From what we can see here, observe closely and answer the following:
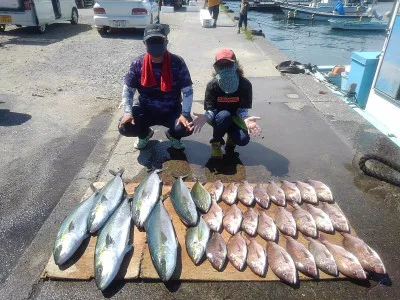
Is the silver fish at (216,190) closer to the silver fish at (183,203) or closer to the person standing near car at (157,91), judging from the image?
the silver fish at (183,203)

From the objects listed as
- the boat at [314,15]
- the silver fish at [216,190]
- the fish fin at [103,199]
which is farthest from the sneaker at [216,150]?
the boat at [314,15]

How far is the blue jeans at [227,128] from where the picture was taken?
4.06 meters

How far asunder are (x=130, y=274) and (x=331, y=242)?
1.95m

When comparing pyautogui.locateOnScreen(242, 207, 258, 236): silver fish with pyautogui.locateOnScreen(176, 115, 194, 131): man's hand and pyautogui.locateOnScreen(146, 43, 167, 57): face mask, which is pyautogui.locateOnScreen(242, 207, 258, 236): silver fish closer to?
pyautogui.locateOnScreen(176, 115, 194, 131): man's hand

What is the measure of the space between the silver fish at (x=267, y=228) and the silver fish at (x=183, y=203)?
2.20 ft

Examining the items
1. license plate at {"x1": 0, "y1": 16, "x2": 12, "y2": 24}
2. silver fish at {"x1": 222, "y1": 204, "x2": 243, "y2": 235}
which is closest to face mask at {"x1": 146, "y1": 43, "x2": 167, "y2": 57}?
silver fish at {"x1": 222, "y1": 204, "x2": 243, "y2": 235}

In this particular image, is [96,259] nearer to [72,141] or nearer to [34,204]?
[34,204]

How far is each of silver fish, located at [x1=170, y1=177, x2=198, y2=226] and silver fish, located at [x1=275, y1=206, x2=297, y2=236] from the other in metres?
0.88

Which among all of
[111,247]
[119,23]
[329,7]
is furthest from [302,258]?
[329,7]

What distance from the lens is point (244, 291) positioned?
2.48 m

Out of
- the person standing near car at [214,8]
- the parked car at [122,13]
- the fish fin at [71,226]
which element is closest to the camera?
the fish fin at [71,226]

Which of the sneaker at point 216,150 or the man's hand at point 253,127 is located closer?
the man's hand at point 253,127

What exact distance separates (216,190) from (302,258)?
4.09 ft

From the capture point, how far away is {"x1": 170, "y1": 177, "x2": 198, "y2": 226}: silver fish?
3.03 metres
